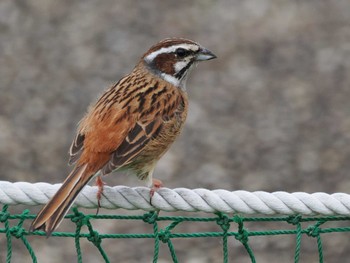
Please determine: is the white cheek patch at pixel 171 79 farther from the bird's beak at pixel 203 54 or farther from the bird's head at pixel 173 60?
the bird's beak at pixel 203 54

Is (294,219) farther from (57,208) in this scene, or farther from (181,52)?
(181,52)

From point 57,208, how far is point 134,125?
3.12 feet

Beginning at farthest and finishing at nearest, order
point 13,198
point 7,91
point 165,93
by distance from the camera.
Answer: point 7,91
point 165,93
point 13,198

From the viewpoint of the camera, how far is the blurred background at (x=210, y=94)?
9703 millimetres

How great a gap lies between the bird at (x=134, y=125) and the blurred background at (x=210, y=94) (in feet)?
10.5

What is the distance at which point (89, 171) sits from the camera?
4.68m

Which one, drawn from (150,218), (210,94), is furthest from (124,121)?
(210,94)

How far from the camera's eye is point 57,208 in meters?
4.22

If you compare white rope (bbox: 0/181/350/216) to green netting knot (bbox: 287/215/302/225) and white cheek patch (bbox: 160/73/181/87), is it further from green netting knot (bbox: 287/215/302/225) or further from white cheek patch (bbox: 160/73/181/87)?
white cheek patch (bbox: 160/73/181/87)

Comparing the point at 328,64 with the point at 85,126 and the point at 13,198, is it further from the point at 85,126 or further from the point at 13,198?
the point at 13,198

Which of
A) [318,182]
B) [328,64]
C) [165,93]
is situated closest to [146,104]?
[165,93]

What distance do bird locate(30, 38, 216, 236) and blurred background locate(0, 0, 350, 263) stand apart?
3194 millimetres

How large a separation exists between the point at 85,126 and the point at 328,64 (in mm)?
7152

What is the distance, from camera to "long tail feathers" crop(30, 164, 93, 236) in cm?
420
